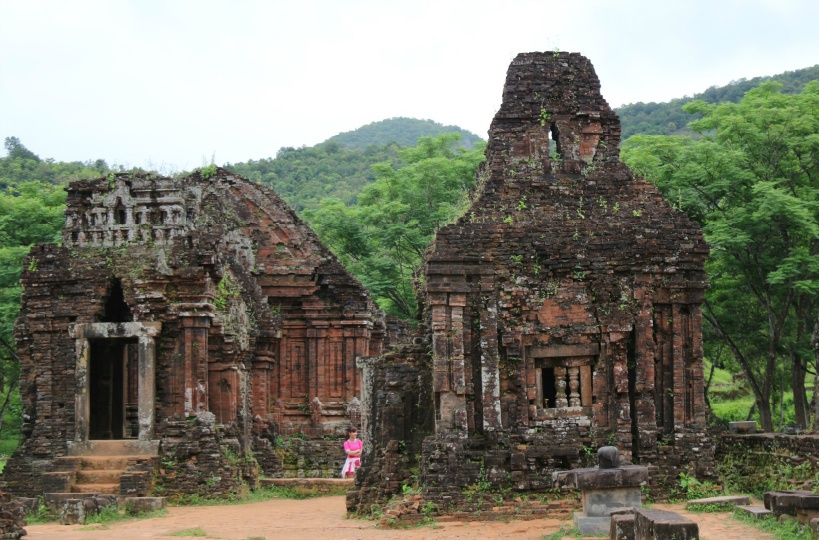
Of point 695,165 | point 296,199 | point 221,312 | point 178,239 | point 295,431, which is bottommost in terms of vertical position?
point 295,431

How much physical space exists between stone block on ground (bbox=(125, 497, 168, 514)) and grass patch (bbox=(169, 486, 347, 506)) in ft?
2.56

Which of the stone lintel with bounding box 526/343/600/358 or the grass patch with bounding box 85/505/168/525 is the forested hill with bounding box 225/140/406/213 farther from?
the stone lintel with bounding box 526/343/600/358

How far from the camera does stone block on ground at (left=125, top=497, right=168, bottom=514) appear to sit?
18766 millimetres

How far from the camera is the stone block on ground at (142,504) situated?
61.6ft

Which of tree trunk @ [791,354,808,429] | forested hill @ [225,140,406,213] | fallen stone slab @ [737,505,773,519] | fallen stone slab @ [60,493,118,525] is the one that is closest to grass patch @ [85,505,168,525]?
fallen stone slab @ [60,493,118,525]

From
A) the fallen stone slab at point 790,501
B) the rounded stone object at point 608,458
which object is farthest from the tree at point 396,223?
the fallen stone slab at point 790,501

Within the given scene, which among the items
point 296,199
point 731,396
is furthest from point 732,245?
point 296,199

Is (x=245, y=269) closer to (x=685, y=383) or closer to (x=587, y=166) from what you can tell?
(x=587, y=166)

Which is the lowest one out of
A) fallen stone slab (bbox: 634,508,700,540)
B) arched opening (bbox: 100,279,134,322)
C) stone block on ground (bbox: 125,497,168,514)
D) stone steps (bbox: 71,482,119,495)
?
stone block on ground (bbox: 125,497,168,514)

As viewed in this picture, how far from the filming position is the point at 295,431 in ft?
87.2

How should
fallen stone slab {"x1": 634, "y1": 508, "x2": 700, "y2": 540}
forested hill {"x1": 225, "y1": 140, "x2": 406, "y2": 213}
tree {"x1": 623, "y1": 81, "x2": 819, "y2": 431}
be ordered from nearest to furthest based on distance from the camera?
fallen stone slab {"x1": 634, "y1": 508, "x2": 700, "y2": 540}, tree {"x1": 623, "y1": 81, "x2": 819, "y2": 431}, forested hill {"x1": 225, "y1": 140, "x2": 406, "y2": 213}

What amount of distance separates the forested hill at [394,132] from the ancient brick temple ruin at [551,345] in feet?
291

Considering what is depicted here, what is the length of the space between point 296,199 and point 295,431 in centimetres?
3154

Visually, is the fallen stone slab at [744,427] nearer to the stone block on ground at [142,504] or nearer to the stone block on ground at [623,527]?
the stone block on ground at [623,527]
